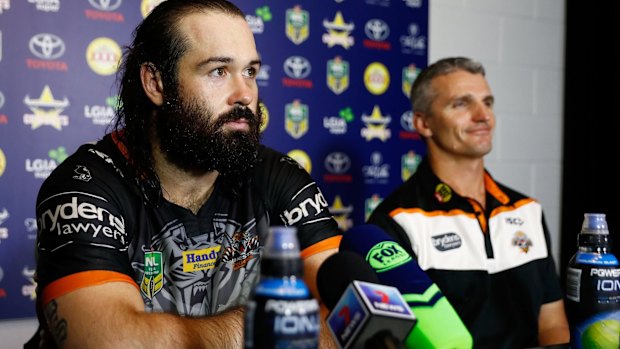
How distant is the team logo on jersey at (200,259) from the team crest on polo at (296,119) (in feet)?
3.30

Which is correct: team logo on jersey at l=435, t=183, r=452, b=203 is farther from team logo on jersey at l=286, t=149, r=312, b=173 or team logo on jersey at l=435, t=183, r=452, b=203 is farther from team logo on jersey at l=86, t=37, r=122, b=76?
team logo on jersey at l=86, t=37, r=122, b=76

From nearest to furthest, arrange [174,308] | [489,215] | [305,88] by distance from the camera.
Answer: [174,308], [489,215], [305,88]

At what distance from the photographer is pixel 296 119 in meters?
2.33

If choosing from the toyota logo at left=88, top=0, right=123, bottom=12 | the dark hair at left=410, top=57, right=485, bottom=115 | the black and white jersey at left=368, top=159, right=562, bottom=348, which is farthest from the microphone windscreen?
the toyota logo at left=88, top=0, right=123, bottom=12

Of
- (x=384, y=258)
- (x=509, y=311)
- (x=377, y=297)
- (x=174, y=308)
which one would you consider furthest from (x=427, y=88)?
(x=377, y=297)

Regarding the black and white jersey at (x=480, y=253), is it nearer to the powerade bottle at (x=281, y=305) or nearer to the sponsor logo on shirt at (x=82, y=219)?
the sponsor logo on shirt at (x=82, y=219)

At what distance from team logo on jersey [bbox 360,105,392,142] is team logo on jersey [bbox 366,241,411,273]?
159 centimetres

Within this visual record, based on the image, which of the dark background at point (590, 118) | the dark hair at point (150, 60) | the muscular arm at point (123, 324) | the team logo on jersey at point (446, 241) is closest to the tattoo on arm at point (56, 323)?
the muscular arm at point (123, 324)

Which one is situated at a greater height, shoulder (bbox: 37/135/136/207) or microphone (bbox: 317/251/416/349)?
shoulder (bbox: 37/135/136/207)

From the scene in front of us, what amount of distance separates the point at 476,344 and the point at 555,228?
53.8 inches

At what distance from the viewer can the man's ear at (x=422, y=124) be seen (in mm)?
2025

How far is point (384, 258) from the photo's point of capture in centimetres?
86

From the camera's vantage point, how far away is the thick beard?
1.38m

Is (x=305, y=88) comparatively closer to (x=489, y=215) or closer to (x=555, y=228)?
(x=489, y=215)
